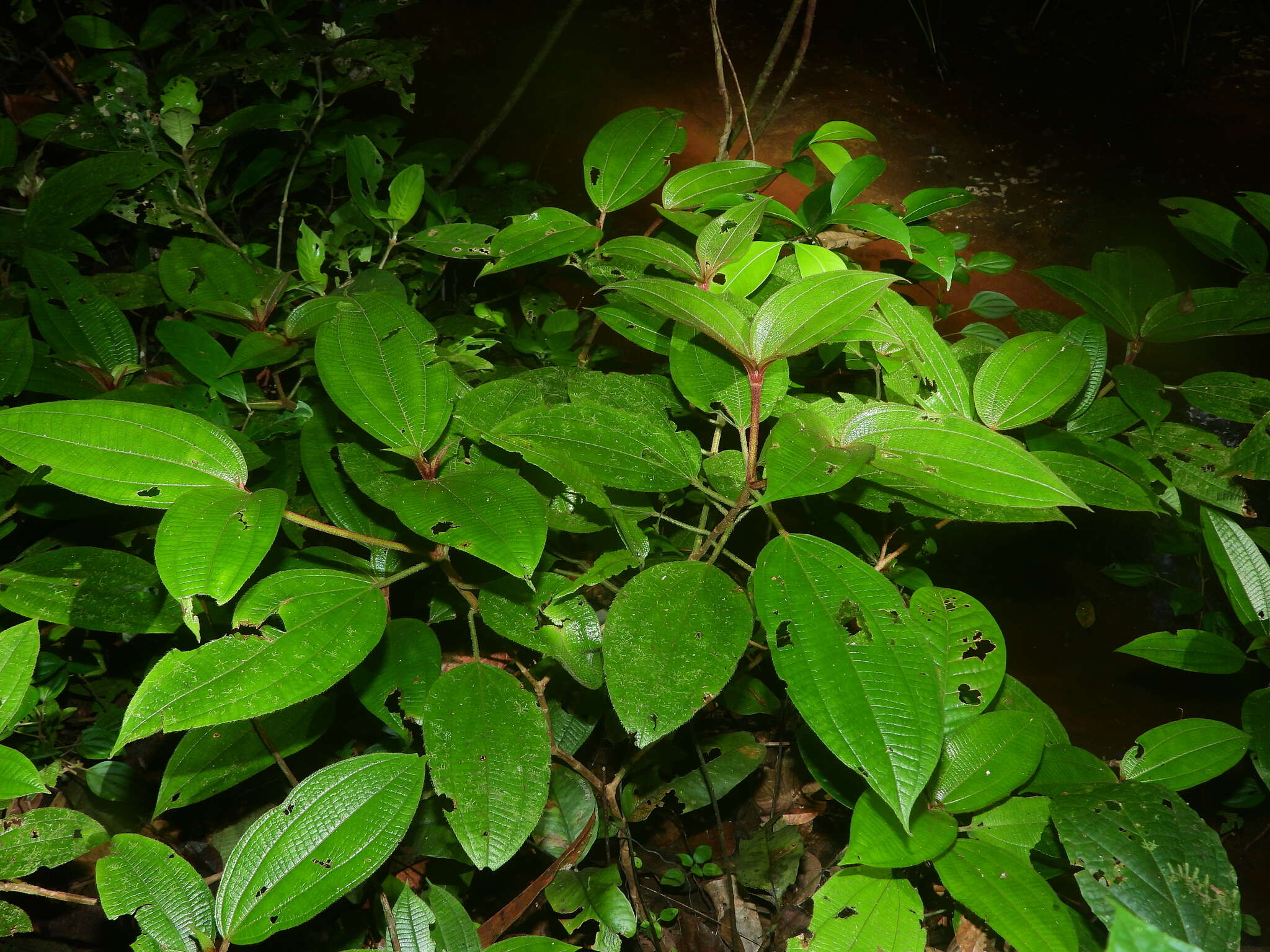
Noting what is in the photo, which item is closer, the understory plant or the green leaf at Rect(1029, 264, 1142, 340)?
the understory plant

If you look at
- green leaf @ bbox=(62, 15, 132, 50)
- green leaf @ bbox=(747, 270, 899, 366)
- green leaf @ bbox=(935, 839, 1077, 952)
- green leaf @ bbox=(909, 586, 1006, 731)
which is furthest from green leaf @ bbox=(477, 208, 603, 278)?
green leaf @ bbox=(62, 15, 132, 50)

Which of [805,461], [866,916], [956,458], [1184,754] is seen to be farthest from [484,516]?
[1184,754]

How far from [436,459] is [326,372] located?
15 cm

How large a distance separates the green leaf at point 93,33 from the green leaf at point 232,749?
5.25 feet

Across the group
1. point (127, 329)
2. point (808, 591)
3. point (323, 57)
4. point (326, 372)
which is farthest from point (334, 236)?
point (808, 591)

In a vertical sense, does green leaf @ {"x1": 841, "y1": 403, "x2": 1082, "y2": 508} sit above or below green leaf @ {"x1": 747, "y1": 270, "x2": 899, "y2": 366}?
below

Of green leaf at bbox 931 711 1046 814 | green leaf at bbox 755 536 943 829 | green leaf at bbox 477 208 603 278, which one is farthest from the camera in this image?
green leaf at bbox 477 208 603 278

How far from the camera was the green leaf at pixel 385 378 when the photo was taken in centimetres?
78

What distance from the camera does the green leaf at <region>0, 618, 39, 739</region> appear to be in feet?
2.69

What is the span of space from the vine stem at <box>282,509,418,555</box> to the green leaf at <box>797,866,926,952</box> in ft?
1.83

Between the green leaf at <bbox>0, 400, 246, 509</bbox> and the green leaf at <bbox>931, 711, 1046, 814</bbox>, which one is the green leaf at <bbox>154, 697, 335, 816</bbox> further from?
the green leaf at <bbox>931, 711, 1046, 814</bbox>

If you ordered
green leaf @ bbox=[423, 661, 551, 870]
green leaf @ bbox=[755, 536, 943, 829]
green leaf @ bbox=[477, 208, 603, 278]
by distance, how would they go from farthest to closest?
green leaf @ bbox=[477, 208, 603, 278] → green leaf @ bbox=[423, 661, 551, 870] → green leaf @ bbox=[755, 536, 943, 829]

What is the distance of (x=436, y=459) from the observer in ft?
2.62

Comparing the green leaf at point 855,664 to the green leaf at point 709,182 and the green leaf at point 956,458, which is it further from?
the green leaf at point 709,182
